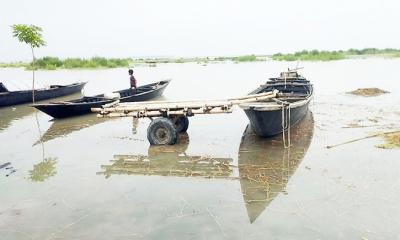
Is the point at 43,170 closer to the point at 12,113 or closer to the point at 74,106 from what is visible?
the point at 74,106

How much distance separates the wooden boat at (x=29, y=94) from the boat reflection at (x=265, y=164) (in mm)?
13387

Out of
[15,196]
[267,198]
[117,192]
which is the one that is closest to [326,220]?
[267,198]

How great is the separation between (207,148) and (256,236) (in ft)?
16.5

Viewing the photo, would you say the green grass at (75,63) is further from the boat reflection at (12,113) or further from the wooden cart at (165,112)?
the wooden cart at (165,112)

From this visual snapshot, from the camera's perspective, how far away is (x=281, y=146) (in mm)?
9984

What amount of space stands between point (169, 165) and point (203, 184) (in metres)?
1.61

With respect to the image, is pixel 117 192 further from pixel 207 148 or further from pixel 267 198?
pixel 207 148

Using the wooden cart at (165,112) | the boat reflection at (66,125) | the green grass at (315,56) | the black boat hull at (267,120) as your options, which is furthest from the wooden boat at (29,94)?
the green grass at (315,56)

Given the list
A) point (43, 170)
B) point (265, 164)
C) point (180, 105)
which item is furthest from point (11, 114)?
point (265, 164)

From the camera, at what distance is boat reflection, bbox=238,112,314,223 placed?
264 inches

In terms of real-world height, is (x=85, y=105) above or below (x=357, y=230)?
above

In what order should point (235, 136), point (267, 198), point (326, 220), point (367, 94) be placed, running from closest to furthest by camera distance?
point (326, 220), point (267, 198), point (235, 136), point (367, 94)

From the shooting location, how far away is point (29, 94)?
20.1 m

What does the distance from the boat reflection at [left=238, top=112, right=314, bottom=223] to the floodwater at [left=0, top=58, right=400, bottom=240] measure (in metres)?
0.03
